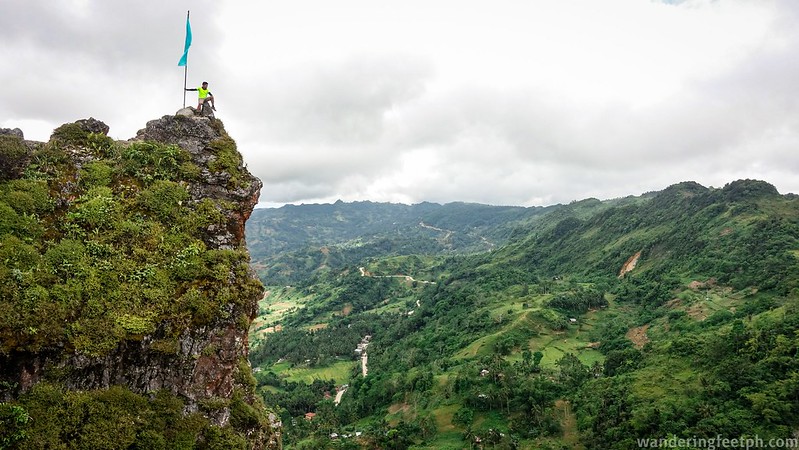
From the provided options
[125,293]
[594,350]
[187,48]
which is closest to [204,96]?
[187,48]

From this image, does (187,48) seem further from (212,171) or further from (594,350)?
(594,350)

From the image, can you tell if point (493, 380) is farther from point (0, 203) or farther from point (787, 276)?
point (0, 203)

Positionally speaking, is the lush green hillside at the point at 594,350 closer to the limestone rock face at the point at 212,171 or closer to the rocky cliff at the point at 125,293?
the rocky cliff at the point at 125,293

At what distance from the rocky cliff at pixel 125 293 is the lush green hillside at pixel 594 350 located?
41719mm

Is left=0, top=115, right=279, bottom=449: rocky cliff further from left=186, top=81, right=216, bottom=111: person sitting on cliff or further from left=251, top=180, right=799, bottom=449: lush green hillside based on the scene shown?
left=251, top=180, right=799, bottom=449: lush green hillside

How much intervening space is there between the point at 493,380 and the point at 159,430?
54956mm

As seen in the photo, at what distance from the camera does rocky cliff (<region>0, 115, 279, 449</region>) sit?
12.5 m

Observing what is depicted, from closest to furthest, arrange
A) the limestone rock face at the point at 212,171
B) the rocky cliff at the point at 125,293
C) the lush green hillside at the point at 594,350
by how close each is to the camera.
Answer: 1. the rocky cliff at the point at 125,293
2. the limestone rock face at the point at 212,171
3. the lush green hillside at the point at 594,350

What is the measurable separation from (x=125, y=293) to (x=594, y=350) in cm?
8070

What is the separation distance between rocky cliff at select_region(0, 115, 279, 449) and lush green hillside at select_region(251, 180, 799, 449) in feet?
137

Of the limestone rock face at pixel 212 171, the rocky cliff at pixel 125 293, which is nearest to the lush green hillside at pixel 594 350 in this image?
the rocky cliff at pixel 125 293

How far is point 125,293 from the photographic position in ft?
47.6

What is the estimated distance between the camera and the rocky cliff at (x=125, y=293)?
12.5 m

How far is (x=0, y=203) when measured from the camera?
49.2 feet
